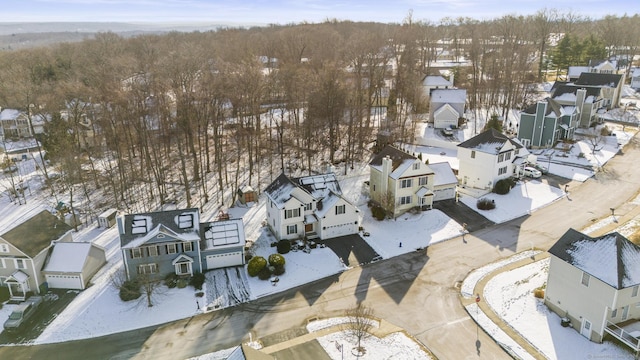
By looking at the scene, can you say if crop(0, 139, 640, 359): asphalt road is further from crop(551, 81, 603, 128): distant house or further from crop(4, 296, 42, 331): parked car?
crop(551, 81, 603, 128): distant house

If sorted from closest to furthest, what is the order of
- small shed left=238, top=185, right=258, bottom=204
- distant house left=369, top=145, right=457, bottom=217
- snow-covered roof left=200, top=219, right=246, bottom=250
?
snow-covered roof left=200, top=219, right=246, bottom=250 < distant house left=369, top=145, right=457, bottom=217 < small shed left=238, top=185, right=258, bottom=204

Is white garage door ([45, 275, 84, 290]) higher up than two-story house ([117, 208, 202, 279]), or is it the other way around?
two-story house ([117, 208, 202, 279])

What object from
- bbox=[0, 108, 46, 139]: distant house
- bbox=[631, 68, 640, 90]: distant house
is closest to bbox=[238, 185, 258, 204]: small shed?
bbox=[0, 108, 46, 139]: distant house

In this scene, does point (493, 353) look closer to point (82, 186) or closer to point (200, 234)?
point (200, 234)

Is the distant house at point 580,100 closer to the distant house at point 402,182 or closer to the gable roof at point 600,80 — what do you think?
the gable roof at point 600,80

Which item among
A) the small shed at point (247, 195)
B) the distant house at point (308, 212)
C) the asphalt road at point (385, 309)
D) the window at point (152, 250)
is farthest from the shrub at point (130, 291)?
the small shed at point (247, 195)

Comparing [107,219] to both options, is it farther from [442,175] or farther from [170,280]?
[442,175]
